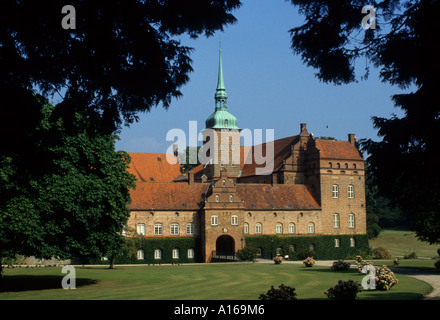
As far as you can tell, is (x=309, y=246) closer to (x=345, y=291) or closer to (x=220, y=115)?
(x=220, y=115)

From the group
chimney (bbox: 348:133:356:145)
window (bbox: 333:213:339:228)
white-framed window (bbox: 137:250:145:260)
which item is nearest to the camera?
white-framed window (bbox: 137:250:145:260)

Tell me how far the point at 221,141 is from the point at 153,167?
10.4 meters

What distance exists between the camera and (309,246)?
58.4 meters

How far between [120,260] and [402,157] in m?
43.1

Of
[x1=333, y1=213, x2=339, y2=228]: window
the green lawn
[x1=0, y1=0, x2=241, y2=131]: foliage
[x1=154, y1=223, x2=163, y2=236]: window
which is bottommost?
the green lawn

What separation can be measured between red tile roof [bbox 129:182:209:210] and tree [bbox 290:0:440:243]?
43.4 meters

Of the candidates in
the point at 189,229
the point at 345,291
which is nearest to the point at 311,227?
the point at 189,229

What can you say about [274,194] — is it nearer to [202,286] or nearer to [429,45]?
[202,286]

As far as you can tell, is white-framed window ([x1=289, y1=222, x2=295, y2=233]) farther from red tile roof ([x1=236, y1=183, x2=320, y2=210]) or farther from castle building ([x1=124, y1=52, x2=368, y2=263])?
red tile roof ([x1=236, y1=183, x2=320, y2=210])

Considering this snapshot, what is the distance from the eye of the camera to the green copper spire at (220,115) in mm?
75125

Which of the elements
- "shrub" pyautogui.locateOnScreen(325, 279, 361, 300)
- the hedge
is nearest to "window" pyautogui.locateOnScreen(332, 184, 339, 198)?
the hedge

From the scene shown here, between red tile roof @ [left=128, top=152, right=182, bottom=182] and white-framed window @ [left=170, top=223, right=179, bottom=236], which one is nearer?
white-framed window @ [left=170, top=223, right=179, bottom=236]

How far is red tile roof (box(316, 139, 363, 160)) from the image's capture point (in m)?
62.7

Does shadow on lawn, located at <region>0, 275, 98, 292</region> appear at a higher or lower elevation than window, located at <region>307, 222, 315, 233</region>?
lower
